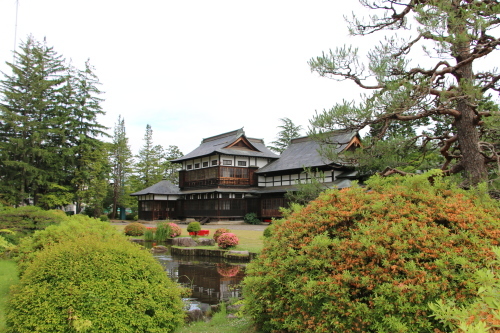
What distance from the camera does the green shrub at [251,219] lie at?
3230 cm

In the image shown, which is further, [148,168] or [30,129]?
[148,168]

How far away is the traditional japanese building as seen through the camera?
3259 cm

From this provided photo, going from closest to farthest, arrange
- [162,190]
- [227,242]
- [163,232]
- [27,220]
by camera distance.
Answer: [27,220], [227,242], [163,232], [162,190]

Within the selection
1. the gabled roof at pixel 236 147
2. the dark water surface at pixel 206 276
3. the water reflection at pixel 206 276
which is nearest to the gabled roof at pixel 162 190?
the gabled roof at pixel 236 147

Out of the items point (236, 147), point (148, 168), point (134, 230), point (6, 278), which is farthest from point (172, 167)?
point (6, 278)

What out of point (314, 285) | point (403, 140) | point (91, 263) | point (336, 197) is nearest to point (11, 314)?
point (91, 263)

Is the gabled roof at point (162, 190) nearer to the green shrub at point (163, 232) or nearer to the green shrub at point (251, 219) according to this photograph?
the green shrub at point (251, 219)

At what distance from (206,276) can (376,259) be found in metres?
8.66

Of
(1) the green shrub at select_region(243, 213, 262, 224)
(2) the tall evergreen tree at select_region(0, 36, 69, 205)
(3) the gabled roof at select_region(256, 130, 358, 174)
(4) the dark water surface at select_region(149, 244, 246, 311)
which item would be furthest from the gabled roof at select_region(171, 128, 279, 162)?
(4) the dark water surface at select_region(149, 244, 246, 311)

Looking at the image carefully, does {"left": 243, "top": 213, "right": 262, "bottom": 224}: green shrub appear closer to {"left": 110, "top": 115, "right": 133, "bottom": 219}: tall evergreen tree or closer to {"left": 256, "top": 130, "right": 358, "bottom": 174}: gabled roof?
{"left": 256, "top": 130, "right": 358, "bottom": 174}: gabled roof

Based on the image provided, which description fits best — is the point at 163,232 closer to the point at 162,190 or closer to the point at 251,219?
the point at 251,219

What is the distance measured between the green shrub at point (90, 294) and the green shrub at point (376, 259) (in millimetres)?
1383

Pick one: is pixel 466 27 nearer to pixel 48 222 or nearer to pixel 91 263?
pixel 91 263

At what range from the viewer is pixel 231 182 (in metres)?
35.2
